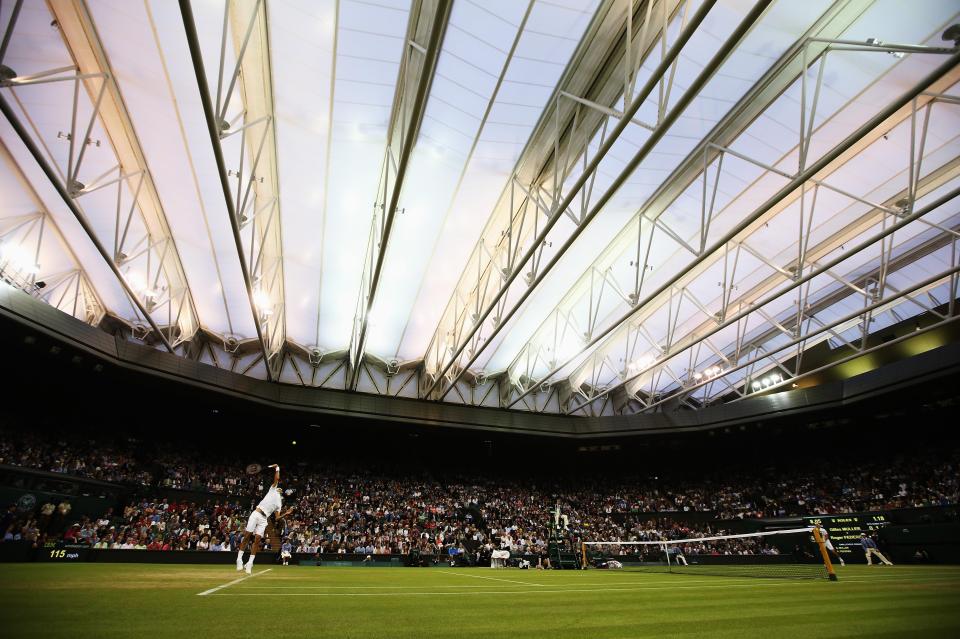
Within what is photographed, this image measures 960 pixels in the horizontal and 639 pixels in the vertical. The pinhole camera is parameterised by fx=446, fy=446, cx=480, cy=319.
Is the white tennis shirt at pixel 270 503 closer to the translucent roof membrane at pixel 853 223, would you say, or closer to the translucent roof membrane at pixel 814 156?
the translucent roof membrane at pixel 814 156

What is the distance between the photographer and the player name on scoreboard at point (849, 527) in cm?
2197

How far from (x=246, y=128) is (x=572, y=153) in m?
8.67

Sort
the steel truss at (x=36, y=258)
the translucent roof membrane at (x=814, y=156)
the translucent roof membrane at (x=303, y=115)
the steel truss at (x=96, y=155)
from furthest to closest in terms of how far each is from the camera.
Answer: the steel truss at (x=36, y=258), the translucent roof membrane at (x=814, y=156), the translucent roof membrane at (x=303, y=115), the steel truss at (x=96, y=155)

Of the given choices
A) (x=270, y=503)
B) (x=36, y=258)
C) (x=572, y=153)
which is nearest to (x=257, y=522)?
(x=270, y=503)

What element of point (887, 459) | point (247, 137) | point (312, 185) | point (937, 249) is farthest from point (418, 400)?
point (887, 459)

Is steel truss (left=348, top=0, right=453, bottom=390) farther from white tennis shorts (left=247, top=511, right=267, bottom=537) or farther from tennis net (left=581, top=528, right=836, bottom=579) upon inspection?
tennis net (left=581, top=528, right=836, bottom=579)

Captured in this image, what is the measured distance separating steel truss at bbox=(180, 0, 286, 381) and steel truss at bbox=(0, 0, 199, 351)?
2637mm

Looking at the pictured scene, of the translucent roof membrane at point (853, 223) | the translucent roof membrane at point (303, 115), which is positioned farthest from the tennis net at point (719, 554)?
the translucent roof membrane at point (303, 115)

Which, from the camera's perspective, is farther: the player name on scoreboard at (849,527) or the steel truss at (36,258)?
the player name on scoreboard at (849,527)

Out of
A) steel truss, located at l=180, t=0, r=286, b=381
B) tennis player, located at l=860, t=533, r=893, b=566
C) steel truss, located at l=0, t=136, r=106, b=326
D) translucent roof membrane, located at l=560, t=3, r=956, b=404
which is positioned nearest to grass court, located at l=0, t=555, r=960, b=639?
steel truss, located at l=180, t=0, r=286, b=381

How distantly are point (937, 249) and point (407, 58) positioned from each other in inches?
887

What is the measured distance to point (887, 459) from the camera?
2639 centimetres

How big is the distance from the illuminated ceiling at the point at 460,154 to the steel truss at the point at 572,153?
0.27 feet

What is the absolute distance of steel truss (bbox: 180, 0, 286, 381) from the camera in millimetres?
8891
